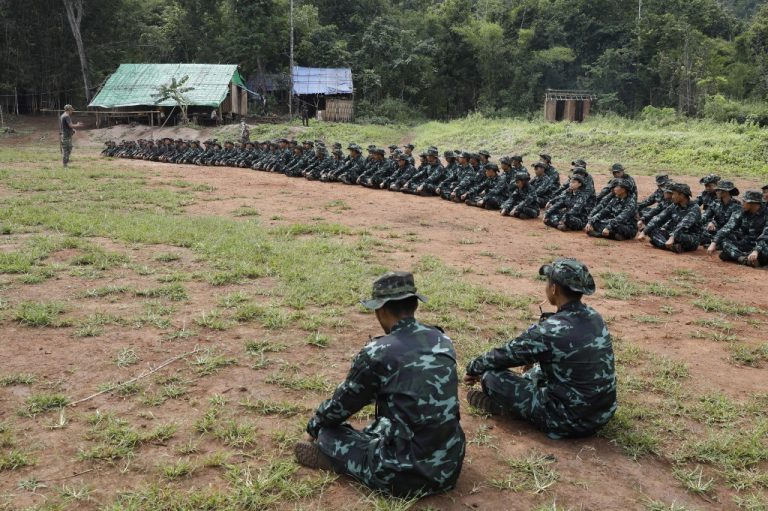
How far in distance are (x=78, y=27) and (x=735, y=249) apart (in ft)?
115

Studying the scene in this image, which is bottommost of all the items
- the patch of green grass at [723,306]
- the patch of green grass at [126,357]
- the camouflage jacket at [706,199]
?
the patch of green grass at [723,306]

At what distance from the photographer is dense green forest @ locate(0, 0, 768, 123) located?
1330 inches

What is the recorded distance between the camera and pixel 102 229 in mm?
9109

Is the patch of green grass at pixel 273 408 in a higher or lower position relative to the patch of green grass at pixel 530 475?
higher

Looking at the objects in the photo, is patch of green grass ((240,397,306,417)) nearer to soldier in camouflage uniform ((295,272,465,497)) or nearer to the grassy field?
soldier in camouflage uniform ((295,272,465,497))

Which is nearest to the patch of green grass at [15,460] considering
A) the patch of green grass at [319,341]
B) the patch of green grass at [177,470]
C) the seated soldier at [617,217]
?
the patch of green grass at [177,470]

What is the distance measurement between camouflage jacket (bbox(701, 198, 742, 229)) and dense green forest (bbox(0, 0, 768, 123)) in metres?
23.7

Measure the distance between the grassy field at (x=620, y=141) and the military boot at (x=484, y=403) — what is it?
613 inches

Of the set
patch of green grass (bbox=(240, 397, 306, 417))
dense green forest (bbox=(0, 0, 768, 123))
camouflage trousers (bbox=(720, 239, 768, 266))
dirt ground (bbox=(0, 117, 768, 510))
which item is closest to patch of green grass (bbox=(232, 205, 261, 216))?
dirt ground (bbox=(0, 117, 768, 510))

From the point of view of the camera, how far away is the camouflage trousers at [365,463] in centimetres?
333

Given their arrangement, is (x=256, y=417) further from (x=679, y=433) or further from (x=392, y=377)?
(x=679, y=433)

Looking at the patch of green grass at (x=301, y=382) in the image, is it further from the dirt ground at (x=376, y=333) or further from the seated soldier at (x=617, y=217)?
the seated soldier at (x=617, y=217)

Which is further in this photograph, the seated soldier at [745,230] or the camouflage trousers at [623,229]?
the camouflage trousers at [623,229]

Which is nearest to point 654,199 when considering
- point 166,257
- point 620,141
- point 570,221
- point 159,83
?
point 570,221
